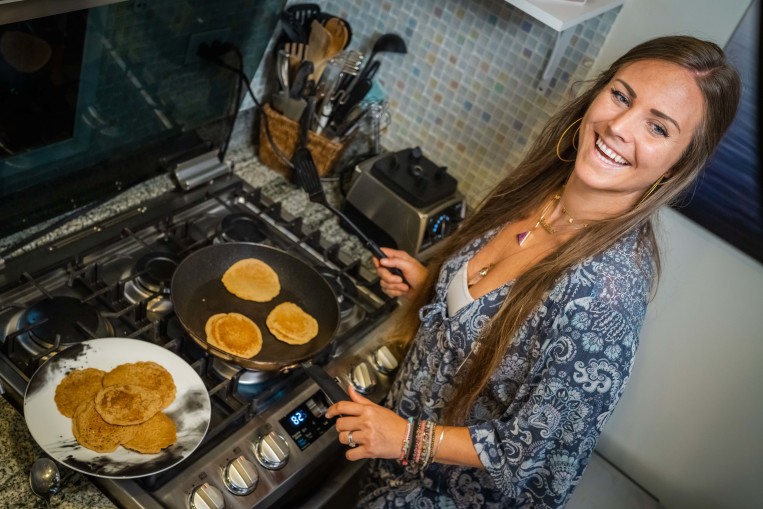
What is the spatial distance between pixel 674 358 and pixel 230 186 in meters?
0.93

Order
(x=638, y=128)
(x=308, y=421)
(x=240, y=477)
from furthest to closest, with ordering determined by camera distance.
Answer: (x=308, y=421)
(x=240, y=477)
(x=638, y=128)

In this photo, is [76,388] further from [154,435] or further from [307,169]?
[307,169]

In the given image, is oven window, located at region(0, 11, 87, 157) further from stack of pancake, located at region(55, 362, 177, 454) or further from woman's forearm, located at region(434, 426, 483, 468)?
woman's forearm, located at region(434, 426, 483, 468)

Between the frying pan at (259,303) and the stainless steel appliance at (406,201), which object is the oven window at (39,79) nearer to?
the frying pan at (259,303)

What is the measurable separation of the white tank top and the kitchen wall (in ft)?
1.30

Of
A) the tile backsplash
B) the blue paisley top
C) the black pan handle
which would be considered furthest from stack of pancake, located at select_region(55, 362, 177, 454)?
the tile backsplash

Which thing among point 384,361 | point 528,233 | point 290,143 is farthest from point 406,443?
point 290,143

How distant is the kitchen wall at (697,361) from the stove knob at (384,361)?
48 cm

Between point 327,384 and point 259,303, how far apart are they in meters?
0.27

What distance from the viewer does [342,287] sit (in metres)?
1.39

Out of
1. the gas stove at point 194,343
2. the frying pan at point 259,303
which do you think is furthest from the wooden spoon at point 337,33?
the frying pan at point 259,303

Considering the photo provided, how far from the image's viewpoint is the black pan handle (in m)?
1.09

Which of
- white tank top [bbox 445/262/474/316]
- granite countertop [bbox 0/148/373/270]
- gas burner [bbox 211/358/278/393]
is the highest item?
white tank top [bbox 445/262/474/316]

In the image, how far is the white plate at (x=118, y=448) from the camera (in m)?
0.95
